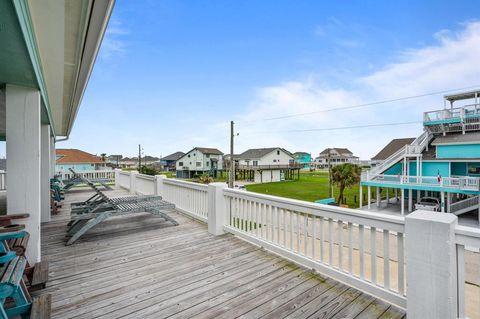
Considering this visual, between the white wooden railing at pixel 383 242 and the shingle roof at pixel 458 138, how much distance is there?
17.1 m

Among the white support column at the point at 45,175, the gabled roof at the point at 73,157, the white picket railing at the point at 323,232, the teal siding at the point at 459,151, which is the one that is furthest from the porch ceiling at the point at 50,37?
the gabled roof at the point at 73,157

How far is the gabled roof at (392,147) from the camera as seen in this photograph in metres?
25.9

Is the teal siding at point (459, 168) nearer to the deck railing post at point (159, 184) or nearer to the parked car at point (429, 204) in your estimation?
the parked car at point (429, 204)

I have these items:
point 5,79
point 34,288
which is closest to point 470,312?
point 34,288

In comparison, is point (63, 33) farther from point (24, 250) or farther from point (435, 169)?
point (435, 169)

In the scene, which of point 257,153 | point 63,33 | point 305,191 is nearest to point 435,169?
point 305,191

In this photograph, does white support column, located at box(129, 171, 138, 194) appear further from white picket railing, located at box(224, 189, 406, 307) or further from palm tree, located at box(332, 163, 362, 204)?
palm tree, located at box(332, 163, 362, 204)

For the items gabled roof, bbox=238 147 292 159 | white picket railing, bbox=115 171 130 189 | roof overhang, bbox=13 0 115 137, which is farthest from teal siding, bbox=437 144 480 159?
gabled roof, bbox=238 147 292 159

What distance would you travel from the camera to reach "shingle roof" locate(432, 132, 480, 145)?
1563 centimetres

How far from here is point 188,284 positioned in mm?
2475

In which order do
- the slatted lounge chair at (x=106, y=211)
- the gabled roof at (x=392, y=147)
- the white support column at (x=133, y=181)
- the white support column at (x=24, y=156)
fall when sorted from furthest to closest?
the gabled roof at (x=392, y=147) < the white support column at (x=133, y=181) < the slatted lounge chair at (x=106, y=211) < the white support column at (x=24, y=156)

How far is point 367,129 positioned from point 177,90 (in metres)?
19.6

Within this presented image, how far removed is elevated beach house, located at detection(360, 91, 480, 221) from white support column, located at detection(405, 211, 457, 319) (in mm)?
16306

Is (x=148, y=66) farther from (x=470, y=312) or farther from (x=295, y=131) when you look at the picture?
(x=295, y=131)
